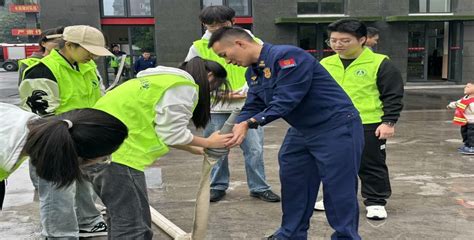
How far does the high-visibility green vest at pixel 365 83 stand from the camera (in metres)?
4.04

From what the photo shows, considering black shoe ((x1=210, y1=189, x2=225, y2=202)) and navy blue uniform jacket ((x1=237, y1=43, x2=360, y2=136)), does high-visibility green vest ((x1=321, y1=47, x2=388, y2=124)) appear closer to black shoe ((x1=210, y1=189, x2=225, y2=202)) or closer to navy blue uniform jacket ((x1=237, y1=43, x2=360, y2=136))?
navy blue uniform jacket ((x1=237, y1=43, x2=360, y2=136))

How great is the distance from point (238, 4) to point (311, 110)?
14533mm

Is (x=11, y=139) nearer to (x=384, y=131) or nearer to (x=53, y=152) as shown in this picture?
(x=53, y=152)

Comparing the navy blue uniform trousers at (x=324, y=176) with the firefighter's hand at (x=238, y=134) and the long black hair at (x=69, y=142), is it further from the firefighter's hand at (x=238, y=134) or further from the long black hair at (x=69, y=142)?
the long black hair at (x=69, y=142)

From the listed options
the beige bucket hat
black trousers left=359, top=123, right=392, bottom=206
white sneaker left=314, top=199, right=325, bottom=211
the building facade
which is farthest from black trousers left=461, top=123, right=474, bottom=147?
the building facade

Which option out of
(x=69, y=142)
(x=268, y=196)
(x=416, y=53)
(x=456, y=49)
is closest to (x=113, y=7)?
(x=416, y=53)

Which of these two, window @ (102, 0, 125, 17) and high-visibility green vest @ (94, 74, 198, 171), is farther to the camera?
window @ (102, 0, 125, 17)

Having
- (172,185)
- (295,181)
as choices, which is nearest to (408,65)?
(172,185)

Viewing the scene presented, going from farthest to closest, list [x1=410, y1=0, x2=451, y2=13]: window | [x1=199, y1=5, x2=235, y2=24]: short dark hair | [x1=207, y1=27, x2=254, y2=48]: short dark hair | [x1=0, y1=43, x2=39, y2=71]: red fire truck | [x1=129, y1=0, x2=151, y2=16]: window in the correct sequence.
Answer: [x1=0, y1=43, x2=39, y2=71]: red fire truck → [x1=410, y1=0, x2=451, y2=13]: window → [x1=129, y1=0, x2=151, y2=16]: window → [x1=199, y1=5, x2=235, y2=24]: short dark hair → [x1=207, y1=27, x2=254, y2=48]: short dark hair

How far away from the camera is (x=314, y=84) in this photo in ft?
9.87

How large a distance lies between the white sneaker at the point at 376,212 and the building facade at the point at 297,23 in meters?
13.1

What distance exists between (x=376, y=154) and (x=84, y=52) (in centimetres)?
245

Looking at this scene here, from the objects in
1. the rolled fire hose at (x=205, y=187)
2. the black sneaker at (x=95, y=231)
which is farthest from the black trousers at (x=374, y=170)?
the black sneaker at (x=95, y=231)

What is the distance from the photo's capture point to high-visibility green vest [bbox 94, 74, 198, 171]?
2.58 meters
